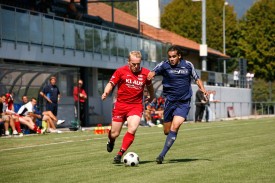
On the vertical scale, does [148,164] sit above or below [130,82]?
below

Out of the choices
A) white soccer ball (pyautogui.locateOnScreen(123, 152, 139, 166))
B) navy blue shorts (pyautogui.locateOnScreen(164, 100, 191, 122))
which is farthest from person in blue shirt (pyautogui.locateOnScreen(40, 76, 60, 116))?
white soccer ball (pyautogui.locateOnScreen(123, 152, 139, 166))

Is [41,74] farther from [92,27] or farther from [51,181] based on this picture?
[51,181]

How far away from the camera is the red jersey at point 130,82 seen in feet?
47.9

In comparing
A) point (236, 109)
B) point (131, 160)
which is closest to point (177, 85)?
point (131, 160)

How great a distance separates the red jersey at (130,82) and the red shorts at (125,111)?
0.26 feet

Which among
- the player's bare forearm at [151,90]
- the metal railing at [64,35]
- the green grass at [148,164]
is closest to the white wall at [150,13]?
the metal railing at [64,35]

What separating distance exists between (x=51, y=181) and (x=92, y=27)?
24.7m

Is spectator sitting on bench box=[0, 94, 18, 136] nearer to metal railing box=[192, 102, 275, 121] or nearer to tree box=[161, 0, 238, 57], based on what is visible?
metal railing box=[192, 102, 275, 121]

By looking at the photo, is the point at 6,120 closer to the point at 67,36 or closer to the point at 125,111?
the point at 67,36

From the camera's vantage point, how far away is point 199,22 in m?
92.6

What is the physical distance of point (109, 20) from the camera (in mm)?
48875

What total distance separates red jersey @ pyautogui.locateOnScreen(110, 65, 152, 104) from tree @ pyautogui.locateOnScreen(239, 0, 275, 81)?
71010 millimetres

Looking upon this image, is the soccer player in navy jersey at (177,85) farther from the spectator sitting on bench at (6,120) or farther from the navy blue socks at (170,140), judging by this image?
the spectator sitting on bench at (6,120)

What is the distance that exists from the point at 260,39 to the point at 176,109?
237ft
